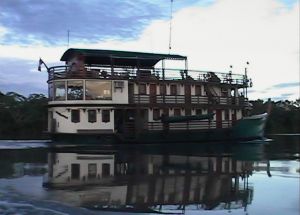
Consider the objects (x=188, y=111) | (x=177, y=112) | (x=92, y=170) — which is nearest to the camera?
(x=92, y=170)

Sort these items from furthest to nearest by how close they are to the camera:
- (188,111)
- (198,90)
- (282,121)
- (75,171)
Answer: (282,121)
(198,90)
(188,111)
(75,171)

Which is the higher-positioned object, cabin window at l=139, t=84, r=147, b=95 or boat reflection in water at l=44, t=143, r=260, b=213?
cabin window at l=139, t=84, r=147, b=95

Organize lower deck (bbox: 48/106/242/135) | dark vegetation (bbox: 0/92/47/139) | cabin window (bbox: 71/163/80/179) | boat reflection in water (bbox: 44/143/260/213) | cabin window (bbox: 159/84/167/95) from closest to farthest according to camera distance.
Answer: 1. boat reflection in water (bbox: 44/143/260/213)
2. cabin window (bbox: 71/163/80/179)
3. lower deck (bbox: 48/106/242/135)
4. cabin window (bbox: 159/84/167/95)
5. dark vegetation (bbox: 0/92/47/139)

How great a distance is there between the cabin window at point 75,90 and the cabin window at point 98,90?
393 millimetres

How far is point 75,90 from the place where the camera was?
105 ft

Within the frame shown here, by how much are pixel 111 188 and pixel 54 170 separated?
5042 mm

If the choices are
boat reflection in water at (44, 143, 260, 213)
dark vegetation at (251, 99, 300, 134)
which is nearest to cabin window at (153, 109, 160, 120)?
boat reflection in water at (44, 143, 260, 213)

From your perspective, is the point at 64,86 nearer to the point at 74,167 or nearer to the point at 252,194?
the point at 74,167

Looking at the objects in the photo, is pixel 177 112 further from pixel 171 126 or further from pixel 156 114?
pixel 156 114

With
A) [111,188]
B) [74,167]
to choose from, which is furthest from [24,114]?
[111,188]

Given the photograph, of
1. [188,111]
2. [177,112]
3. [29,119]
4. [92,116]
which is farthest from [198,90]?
[29,119]

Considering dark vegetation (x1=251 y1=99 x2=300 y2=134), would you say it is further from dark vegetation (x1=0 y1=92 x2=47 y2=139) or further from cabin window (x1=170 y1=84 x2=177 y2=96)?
dark vegetation (x1=0 y1=92 x2=47 y2=139)

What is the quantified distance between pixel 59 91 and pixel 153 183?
64.7 feet

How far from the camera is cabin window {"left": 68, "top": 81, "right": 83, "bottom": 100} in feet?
104
